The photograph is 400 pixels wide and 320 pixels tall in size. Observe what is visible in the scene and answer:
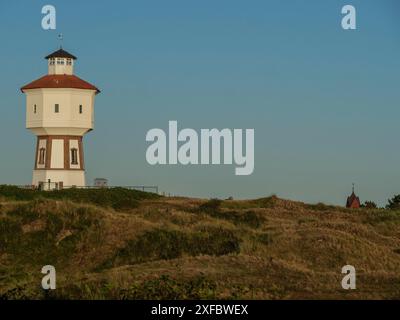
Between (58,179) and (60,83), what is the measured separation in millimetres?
7378

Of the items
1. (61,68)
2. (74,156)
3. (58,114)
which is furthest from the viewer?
(61,68)

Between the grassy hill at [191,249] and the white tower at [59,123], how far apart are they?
413 inches

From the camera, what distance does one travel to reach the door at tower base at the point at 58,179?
251 ft

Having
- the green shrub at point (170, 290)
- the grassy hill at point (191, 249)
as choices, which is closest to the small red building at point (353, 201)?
the grassy hill at point (191, 249)

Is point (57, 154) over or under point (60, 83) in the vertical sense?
under

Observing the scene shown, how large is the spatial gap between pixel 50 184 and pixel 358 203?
25.2 m

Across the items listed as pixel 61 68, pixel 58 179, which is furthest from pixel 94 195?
pixel 61 68

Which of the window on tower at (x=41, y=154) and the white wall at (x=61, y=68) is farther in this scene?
the white wall at (x=61, y=68)

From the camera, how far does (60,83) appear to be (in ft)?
256

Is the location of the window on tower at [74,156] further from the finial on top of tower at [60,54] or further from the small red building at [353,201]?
the small red building at [353,201]

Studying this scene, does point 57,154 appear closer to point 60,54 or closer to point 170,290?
point 60,54

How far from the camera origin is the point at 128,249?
4350cm
